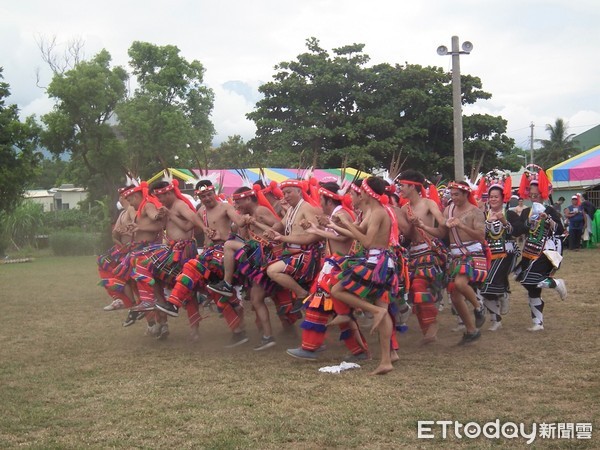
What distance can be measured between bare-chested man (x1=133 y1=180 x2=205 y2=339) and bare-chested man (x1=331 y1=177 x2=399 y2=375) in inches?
82.0

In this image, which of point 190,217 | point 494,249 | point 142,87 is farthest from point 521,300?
point 142,87

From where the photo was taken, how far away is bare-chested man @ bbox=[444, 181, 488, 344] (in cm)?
686

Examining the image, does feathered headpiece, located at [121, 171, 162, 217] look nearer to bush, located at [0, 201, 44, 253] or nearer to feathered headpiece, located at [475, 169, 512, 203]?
feathered headpiece, located at [475, 169, 512, 203]

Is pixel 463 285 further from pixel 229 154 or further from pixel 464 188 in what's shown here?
pixel 229 154

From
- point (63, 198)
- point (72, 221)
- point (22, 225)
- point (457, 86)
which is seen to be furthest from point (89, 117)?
point (63, 198)

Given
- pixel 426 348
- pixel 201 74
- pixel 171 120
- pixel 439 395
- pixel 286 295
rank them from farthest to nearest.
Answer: pixel 201 74, pixel 171 120, pixel 286 295, pixel 426 348, pixel 439 395

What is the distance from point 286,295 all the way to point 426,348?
1597 mm

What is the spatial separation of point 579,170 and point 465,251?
13.1 metres

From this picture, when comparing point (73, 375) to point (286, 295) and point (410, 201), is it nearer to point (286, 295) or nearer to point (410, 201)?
point (286, 295)

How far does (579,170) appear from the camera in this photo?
18.6 metres

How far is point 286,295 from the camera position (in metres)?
7.54

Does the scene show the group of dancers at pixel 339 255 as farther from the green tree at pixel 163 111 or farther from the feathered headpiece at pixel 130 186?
the green tree at pixel 163 111

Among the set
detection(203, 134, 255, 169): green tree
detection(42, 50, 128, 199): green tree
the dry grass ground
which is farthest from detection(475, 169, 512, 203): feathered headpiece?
detection(203, 134, 255, 169): green tree

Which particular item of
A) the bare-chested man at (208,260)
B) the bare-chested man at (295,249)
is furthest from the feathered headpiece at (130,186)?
the bare-chested man at (295,249)
